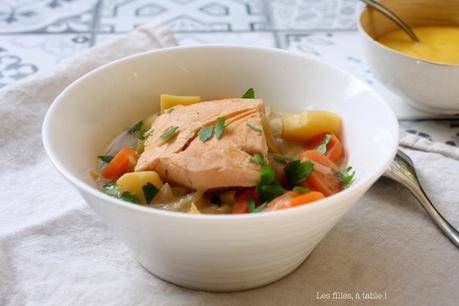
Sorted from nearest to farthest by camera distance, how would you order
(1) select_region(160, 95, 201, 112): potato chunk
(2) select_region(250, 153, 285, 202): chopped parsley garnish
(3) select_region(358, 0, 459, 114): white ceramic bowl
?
1. (2) select_region(250, 153, 285, 202): chopped parsley garnish
2. (1) select_region(160, 95, 201, 112): potato chunk
3. (3) select_region(358, 0, 459, 114): white ceramic bowl

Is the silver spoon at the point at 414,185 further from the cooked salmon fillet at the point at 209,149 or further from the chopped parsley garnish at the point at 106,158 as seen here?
the chopped parsley garnish at the point at 106,158

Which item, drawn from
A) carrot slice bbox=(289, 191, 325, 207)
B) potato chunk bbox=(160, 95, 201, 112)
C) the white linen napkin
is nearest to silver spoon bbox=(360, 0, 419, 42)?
the white linen napkin

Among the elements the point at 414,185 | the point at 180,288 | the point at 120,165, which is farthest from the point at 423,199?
the point at 120,165

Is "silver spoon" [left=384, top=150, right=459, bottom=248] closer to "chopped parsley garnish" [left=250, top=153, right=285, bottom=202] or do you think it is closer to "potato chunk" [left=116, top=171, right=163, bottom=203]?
"chopped parsley garnish" [left=250, top=153, right=285, bottom=202]

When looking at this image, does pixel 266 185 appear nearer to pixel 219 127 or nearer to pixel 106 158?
pixel 219 127

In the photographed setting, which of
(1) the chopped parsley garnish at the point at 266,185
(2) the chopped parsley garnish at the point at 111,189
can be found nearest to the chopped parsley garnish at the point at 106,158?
(2) the chopped parsley garnish at the point at 111,189
